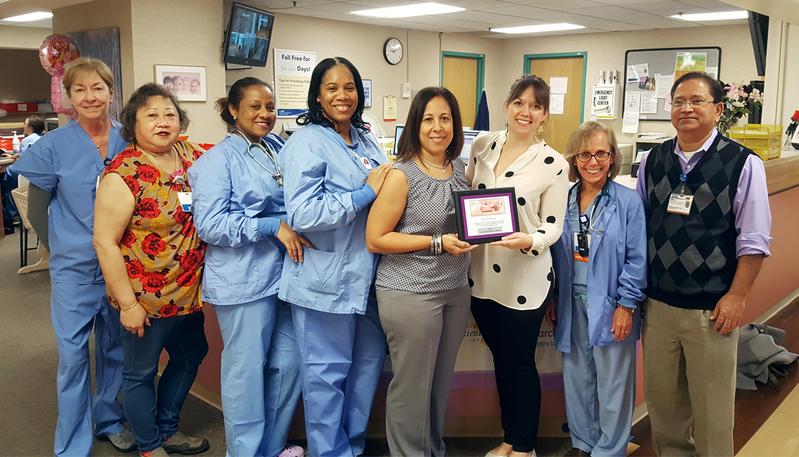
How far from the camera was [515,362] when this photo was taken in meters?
2.35

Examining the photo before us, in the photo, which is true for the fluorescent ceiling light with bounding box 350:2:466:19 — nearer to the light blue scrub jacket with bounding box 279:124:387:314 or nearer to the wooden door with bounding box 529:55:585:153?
the wooden door with bounding box 529:55:585:153

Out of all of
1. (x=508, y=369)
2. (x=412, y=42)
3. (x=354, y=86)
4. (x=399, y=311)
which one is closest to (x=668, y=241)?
(x=508, y=369)

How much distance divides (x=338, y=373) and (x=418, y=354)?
0.35 m

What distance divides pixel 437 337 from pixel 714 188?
1.02 metres

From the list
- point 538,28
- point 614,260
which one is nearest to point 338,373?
point 614,260

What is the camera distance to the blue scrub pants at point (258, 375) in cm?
229

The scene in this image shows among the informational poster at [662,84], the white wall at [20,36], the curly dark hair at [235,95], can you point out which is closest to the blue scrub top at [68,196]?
the curly dark hair at [235,95]

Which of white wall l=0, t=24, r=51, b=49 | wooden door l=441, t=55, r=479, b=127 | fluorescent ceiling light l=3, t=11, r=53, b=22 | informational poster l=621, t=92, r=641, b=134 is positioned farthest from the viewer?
white wall l=0, t=24, r=51, b=49

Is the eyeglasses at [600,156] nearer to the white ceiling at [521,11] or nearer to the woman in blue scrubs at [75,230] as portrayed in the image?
the woman in blue scrubs at [75,230]

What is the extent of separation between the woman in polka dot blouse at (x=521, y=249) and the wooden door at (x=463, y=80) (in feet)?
21.1

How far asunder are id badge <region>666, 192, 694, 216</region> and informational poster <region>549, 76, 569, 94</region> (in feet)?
22.1

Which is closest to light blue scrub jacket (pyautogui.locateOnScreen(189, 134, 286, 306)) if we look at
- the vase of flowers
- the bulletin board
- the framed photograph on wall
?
the vase of flowers

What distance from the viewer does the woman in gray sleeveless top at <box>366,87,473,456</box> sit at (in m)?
2.06

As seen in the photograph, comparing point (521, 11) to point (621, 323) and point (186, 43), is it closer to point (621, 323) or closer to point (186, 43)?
point (186, 43)
